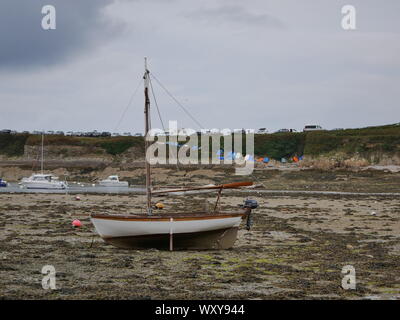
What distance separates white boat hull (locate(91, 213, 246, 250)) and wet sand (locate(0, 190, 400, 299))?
0.49 metres

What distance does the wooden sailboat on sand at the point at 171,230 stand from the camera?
21719mm

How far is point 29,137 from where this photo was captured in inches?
4904

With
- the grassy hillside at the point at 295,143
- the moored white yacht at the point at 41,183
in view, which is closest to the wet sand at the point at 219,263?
the moored white yacht at the point at 41,183

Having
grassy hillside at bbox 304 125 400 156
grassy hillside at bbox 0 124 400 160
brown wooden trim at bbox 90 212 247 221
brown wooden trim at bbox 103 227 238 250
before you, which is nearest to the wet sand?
brown wooden trim at bbox 103 227 238 250

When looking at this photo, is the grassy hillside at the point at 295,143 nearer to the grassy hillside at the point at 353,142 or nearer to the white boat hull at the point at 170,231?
the grassy hillside at the point at 353,142

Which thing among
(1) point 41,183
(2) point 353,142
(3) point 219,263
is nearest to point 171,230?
(3) point 219,263

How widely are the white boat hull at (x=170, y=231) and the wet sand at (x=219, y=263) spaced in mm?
490

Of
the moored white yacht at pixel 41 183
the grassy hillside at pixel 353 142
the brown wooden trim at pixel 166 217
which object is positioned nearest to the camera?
the brown wooden trim at pixel 166 217

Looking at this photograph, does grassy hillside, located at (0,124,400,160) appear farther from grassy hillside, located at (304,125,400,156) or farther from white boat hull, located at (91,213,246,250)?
white boat hull, located at (91,213,246,250)

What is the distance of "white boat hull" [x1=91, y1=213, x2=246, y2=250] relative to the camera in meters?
21.7

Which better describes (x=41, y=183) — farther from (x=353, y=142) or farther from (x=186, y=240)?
(x=353, y=142)

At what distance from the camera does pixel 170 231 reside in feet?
71.7
